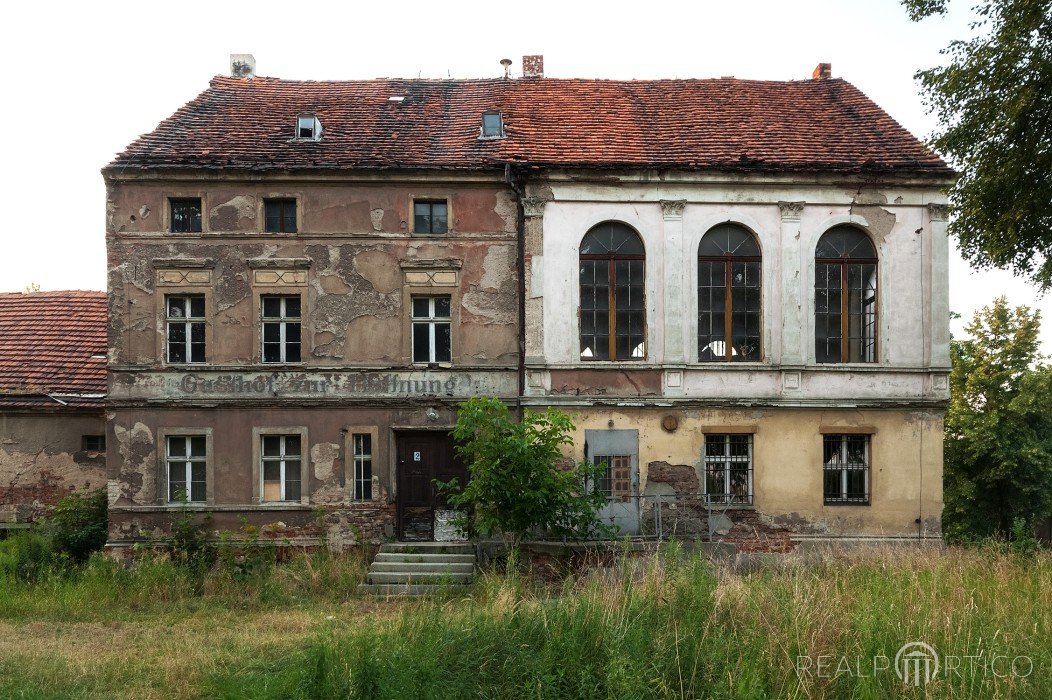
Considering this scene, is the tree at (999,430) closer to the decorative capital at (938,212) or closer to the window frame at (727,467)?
the decorative capital at (938,212)

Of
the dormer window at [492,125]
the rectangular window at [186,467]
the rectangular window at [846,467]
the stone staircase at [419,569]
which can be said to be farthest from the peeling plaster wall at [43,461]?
the rectangular window at [846,467]

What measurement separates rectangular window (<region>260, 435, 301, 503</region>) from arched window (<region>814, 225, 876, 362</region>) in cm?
1089

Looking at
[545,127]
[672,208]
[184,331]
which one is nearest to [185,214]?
[184,331]

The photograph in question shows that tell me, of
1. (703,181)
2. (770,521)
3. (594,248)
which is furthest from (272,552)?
(703,181)

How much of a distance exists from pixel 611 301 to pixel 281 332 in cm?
672

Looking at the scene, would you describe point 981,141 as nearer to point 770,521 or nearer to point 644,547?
point 770,521

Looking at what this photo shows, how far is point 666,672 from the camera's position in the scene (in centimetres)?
690

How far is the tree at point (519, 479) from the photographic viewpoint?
38.9 feet

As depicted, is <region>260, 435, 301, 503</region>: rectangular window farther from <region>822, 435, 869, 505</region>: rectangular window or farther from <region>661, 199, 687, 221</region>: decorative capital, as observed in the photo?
<region>822, 435, 869, 505</region>: rectangular window

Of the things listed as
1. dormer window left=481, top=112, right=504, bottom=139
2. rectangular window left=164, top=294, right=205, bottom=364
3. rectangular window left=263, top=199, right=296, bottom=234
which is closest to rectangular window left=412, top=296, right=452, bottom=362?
rectangular window left=263, top=199, right=296, bottom=234

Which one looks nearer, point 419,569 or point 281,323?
point 419,569

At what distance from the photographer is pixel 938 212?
15.0 m

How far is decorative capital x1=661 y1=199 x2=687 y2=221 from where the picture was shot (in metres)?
14.8

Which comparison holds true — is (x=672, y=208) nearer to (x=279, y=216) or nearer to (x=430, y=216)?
Answer: (x=430, y=216)
